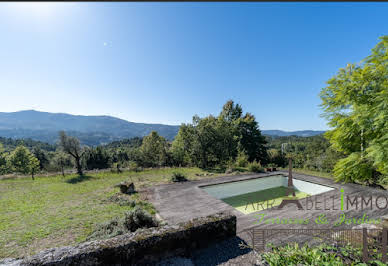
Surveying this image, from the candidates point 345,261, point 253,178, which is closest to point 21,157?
point 253,178

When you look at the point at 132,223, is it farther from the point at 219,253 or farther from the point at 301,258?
the point at 301,258

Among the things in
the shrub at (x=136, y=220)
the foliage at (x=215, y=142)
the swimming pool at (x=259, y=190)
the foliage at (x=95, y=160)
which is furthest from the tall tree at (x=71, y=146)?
the foliage at (x=95, y=160)

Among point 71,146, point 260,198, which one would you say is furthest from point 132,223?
point 71,146

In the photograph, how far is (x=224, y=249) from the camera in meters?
3.56

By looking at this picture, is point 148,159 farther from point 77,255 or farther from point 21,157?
point 77,255

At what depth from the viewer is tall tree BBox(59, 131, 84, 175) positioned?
14005 mm

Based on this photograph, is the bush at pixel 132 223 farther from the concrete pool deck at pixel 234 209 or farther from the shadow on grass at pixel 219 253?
the shadow on grass at pixel 219 253

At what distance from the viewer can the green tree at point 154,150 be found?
2622 cm

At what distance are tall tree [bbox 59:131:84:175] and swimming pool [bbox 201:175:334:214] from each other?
40.7 feet

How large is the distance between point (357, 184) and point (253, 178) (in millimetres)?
5105

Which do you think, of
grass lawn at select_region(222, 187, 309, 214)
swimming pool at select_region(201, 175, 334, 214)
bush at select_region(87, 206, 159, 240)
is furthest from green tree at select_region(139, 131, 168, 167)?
bush at select_region(87, 206, 159, 240)

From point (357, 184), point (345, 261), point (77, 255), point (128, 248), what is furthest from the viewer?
point (357, 184)

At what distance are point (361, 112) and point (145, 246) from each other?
5.53 m

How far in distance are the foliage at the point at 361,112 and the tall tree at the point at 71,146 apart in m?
17.6
